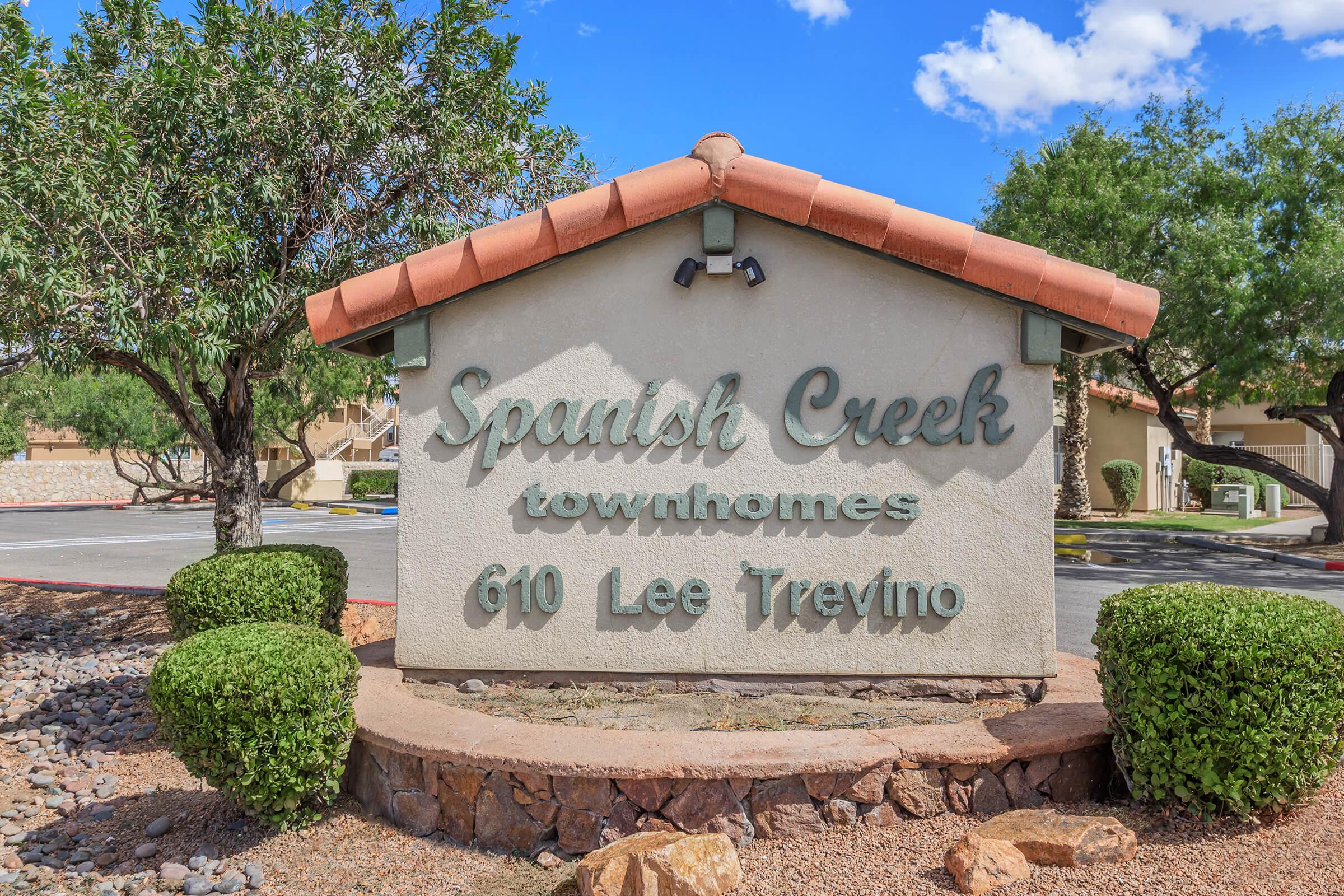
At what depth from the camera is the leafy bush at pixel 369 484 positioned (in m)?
39.5

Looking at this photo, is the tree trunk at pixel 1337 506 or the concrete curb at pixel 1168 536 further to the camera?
the concrete curb at pixel 1168 536

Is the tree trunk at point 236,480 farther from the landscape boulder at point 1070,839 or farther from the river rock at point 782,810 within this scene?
the landscape boulder at point 1070,839

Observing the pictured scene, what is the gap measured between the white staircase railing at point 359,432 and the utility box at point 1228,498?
121 ft

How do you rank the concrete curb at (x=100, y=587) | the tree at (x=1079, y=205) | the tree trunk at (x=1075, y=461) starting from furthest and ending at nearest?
1. the tree trunk at (x=1075, y=461)
2. the tree at (x=1079, y=205)
3. the concrete curb at (x=100, y=587)

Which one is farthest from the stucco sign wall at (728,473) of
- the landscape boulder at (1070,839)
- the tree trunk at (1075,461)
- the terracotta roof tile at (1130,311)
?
the tree trunk at (1075,461)

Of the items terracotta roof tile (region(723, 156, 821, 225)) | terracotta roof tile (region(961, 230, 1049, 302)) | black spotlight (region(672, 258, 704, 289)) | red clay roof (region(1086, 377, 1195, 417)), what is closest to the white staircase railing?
red clay roof (region(1086, 377, 1195, 417))

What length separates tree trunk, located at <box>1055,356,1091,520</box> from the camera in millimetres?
25000

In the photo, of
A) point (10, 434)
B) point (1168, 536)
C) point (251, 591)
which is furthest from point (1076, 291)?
point (10, 434)

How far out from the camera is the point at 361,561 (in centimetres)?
1647

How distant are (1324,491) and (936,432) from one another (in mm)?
17925

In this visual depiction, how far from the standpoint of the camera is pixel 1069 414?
25047 millimetres

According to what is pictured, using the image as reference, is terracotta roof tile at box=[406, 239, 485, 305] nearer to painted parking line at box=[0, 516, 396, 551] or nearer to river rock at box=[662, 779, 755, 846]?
river rock at box=[662, 779, 755, 846]

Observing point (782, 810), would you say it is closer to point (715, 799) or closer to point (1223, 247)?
point (715, 799)

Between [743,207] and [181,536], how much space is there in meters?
21.0
